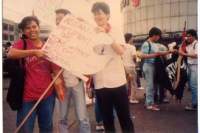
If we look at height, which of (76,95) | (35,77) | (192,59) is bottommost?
(76,95)

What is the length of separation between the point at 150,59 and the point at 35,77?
0.90m

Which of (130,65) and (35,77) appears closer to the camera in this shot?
(35,77)

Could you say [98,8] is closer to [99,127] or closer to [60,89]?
[60,89]

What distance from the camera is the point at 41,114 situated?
257 cm

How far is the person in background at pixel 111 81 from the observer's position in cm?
252

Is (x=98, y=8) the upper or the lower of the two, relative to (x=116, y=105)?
upper

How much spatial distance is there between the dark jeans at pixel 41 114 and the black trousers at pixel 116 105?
1.05 feet

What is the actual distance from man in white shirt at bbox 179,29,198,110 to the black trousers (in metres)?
0.48

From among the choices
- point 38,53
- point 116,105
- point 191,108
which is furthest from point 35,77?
point 191,108

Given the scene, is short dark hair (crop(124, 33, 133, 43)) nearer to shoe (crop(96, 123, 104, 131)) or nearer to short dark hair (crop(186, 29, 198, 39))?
short dark hair (crop(186, 29, 198, 39))

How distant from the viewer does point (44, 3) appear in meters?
2.67

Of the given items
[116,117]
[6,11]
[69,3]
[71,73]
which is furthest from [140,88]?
[6,11]

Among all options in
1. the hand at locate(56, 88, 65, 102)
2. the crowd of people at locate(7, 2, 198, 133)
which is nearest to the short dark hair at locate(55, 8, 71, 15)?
the crowd of people at locate(7, 2, 198, 133)

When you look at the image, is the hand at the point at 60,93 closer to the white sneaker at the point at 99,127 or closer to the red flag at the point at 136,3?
the white sneaker at the point at 99,127
